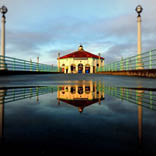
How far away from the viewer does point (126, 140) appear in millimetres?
787

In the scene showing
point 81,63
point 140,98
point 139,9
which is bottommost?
point 140,98

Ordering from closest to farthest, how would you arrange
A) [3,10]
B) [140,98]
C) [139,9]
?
[140,98] → [139,9] → [3,10]

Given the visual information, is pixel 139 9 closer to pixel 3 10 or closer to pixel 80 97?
pixel 3 10

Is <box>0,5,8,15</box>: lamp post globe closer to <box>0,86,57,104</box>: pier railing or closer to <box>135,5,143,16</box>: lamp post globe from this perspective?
<box>135,5,143,16</box>: lamp post globe

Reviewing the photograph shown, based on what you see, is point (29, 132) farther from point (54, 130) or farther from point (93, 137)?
point (93, 137)

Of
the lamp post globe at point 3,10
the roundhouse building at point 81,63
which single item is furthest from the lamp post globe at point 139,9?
the roundhouse building at point 81,63

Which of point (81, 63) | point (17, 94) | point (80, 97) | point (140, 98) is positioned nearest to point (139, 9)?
point (140, 98)

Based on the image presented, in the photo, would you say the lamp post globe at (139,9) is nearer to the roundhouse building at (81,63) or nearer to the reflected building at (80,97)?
the reflected building at (80,97)

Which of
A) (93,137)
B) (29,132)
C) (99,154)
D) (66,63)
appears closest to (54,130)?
(29,132)

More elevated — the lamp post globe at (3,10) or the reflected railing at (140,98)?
the lamp post globe at (3,10)

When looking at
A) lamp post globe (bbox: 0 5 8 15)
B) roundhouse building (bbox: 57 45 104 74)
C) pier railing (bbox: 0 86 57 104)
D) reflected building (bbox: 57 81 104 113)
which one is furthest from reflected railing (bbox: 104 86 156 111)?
roundhouse building (bbox: 57 45 104 74)

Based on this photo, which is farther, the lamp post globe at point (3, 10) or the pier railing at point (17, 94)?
the lamp post globe at point (3, 10)

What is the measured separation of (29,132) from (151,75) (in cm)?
879

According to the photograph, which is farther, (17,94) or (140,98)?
(17,94)
